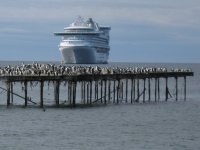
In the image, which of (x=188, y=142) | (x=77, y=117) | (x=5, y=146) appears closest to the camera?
(x=5, y=146)

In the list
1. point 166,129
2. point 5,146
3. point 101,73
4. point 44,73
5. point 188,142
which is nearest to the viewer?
point 5,146

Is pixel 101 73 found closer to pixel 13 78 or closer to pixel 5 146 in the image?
pixel 13 78

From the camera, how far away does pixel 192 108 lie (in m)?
86.2

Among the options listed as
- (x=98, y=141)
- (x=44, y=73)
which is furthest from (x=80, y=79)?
(x=98, y=141)

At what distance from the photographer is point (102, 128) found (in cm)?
6303

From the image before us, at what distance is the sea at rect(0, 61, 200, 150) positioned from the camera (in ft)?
176

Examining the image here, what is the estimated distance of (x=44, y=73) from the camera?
75625mm

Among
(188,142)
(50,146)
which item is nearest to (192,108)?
(188,142)

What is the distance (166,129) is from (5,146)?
1578 centimetres

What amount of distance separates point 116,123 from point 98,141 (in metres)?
11.8

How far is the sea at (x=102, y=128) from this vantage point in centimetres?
5356

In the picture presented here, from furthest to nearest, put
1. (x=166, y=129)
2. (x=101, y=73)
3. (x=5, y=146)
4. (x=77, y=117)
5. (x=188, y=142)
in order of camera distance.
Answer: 1. (x=101, y=73)
2. (x=77, y=117)
3. (x=166, y=129)
4. (x=188, y=142)
5. (x=5, y=146)

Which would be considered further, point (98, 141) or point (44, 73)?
point (44, 73)

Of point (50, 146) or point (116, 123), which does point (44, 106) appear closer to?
point (116, 123)
